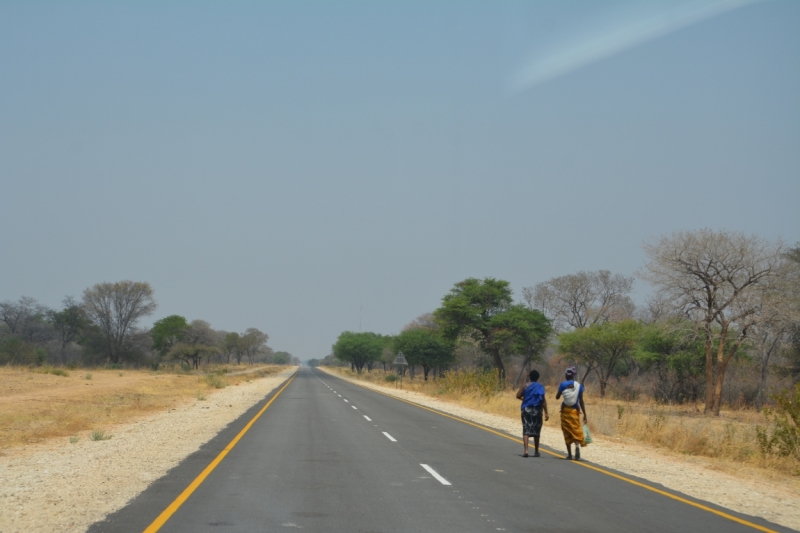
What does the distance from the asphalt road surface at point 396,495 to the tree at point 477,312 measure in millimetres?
45289

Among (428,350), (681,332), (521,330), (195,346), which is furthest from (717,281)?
(195,346)

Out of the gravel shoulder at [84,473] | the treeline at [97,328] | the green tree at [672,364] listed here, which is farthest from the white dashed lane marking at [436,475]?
the treeline at [97,328]

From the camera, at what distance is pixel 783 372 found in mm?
40562

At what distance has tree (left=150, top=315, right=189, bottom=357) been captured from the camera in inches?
4337

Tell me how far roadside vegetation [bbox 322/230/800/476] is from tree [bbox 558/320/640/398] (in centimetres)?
9

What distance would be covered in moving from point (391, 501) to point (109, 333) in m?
95.3

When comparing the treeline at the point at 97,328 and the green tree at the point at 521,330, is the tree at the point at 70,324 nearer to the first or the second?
the treeline at the point at 97,328

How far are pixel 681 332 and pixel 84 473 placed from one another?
122 feet

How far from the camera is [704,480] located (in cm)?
1264

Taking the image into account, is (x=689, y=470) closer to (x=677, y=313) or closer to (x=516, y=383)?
(x=677, y=313)

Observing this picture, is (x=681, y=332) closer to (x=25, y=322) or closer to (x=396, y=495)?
(x=396, y=495)

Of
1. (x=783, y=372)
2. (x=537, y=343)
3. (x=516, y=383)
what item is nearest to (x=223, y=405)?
(x=783, y=372)

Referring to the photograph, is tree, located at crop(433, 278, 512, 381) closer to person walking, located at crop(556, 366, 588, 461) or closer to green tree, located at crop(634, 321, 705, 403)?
green tree, located at crop(634, 321, 705, 403)

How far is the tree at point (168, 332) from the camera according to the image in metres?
110
